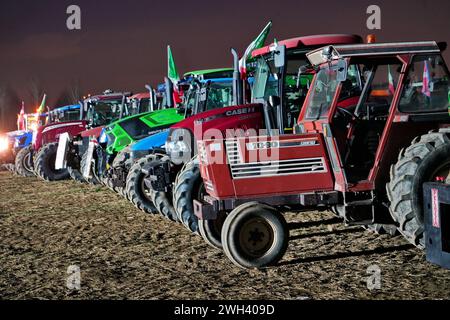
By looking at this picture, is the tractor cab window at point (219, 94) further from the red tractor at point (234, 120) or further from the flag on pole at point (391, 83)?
the flag on pole at point (391, 83)

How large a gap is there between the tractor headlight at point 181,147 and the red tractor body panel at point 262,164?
2.97m

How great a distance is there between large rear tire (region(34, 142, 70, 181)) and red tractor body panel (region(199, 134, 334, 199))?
11.5 m

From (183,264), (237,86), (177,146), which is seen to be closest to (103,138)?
(177,146)

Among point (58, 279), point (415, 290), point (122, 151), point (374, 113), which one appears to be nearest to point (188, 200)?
point (58, 279)

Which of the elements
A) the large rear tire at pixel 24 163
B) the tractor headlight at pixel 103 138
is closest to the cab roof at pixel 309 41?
the tractor headlight at pixel 103 138

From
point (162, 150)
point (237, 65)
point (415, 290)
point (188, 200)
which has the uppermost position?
point (237, 65)

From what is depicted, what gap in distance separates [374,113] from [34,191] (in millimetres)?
10397

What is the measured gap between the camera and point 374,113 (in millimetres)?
→ 7441

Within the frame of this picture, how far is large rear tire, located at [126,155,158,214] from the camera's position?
10.7m

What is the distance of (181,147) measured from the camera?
9.80 metres

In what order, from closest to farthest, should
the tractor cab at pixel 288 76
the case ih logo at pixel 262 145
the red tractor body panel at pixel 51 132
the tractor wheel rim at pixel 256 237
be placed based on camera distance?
the tractor wheel rim at pixel 256 237 < the case ih logo at pixel 262 145 < the tractor cab at pixel 288 76 < the red tractor body panel at pixel 51 132

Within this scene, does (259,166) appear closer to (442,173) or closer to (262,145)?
(262,145)

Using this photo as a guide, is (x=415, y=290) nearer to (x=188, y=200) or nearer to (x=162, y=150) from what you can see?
(x=188, y=200)

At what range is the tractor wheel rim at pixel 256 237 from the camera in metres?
6.53
